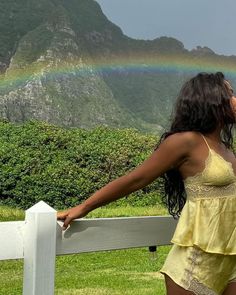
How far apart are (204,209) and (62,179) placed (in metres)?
11.5

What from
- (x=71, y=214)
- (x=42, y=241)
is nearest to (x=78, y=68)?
(x=71, y=214)

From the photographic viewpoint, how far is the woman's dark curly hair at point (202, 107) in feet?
8.13

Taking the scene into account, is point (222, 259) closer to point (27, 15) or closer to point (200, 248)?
point (200, 248)

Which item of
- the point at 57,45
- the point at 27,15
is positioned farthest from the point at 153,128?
the point at 27,15

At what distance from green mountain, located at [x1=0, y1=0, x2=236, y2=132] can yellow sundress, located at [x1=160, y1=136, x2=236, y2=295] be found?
154 feet

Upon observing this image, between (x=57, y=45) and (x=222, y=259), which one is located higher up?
(x=57, y=45)

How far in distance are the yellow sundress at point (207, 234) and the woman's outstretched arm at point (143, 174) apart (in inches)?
4.1

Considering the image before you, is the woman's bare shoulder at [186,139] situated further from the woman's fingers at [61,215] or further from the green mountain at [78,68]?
the green mountain at [78,68]

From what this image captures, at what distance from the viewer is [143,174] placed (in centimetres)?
247

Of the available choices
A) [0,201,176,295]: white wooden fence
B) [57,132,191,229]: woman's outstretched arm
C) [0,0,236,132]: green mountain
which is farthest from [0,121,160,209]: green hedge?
[0,0,236,132]: green mountain

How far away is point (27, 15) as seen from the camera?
70.2 meters

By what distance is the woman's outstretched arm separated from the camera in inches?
96.0

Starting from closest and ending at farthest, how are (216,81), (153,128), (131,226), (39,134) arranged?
(216,81) < (131,226) < (39,134) < (153,128)

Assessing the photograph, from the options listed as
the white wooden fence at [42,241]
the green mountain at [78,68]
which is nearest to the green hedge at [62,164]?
the white wooden fence at [42,241]
